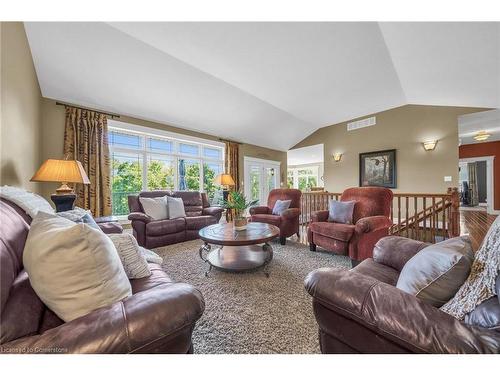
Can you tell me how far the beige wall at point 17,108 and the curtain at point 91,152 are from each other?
652 mm

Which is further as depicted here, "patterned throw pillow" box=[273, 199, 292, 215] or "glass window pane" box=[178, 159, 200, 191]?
"glass window pane" box=[178, 159, 200, 191]

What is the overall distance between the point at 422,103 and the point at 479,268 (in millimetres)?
5038

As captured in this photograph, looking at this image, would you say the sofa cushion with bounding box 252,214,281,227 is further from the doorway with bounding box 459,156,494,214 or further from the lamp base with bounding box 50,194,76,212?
the doorway with bounding box 459,156,494,214

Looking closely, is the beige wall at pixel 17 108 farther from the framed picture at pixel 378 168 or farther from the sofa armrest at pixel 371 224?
the framed picture at pixel 378 168

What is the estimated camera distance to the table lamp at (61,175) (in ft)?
7.28

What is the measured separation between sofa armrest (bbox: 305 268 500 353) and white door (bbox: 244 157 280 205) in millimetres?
5401

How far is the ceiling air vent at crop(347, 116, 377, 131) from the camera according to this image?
211 inches

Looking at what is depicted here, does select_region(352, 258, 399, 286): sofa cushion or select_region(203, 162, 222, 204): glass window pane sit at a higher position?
select_region(203, 162, 222, 204): glass window pane

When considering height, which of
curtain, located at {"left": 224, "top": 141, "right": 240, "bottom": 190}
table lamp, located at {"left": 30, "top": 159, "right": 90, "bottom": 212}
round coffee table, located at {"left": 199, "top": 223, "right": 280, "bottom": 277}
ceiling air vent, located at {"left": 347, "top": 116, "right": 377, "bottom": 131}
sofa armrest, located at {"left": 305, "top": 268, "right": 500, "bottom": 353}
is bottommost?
round coffee table, located at {"left": 199, "top": 223, "right": 280, "bottom": 277}

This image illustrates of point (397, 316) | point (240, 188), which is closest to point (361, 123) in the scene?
point (240, 188)

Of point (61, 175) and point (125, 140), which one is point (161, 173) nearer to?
point (125, 140)

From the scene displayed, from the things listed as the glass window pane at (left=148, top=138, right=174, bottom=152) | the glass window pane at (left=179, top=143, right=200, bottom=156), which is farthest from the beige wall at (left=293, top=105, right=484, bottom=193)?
the glass window pane at (left=148, top=138, right=174, bottom=152)

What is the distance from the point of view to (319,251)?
9.96 ft

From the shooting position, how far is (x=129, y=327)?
0.69 metres
